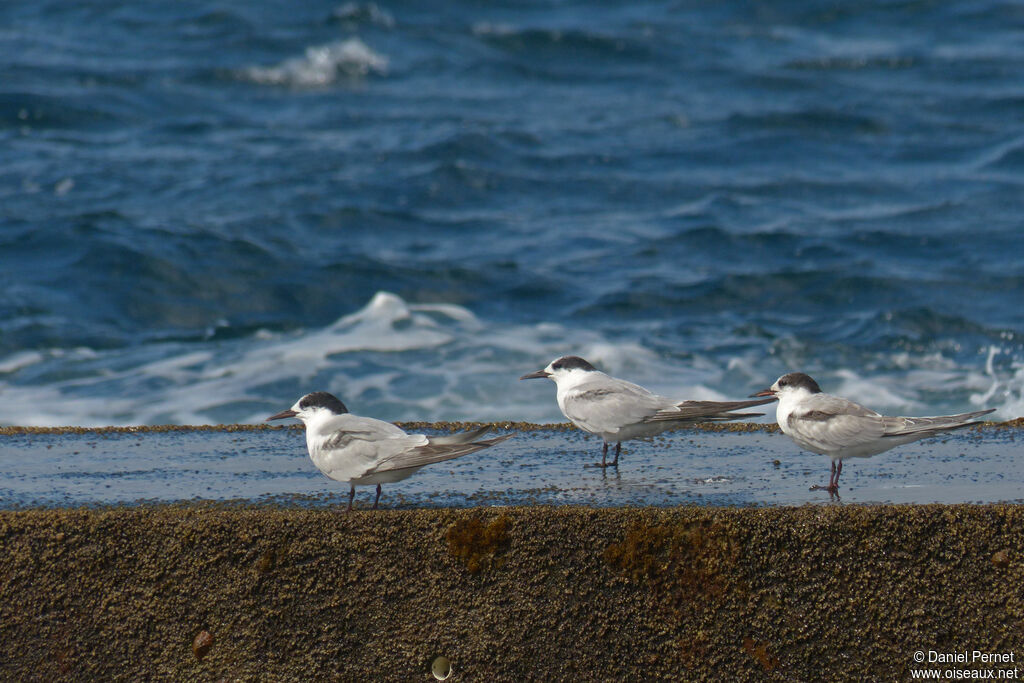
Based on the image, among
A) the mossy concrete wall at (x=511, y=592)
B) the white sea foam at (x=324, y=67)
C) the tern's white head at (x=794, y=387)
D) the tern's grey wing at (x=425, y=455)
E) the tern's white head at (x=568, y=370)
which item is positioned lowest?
the mossy concrete wall at (x=511, y=592)

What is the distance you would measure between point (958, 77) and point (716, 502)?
1819 cm

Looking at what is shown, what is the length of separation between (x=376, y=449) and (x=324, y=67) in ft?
59.6

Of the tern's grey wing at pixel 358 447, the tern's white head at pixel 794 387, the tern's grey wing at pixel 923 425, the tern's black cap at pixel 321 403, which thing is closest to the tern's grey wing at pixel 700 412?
the tern's white head at pixel 794 387

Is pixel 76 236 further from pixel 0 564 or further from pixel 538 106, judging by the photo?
pixel 0 564

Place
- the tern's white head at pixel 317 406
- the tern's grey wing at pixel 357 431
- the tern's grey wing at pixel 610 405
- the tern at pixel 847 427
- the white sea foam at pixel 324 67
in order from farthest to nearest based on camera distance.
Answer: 1. the white sea foam at pixel 324 67
2. the tern's grey wing at pixel 610 405
3. the tern's white head at pixel 317 406
4. the tern at pixel 847 427
5. the tern's grey wing at pixel 357 431

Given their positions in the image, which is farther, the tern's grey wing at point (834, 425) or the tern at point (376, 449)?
the tern's grey wing at point (834, 425)

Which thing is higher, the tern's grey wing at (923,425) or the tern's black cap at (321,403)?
the tern's grey wing at (923,425)

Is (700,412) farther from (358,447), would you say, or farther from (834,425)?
(358,447)

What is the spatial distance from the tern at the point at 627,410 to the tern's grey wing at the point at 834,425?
253mm

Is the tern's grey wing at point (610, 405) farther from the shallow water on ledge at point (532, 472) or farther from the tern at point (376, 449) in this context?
the tern at point (376, 449)

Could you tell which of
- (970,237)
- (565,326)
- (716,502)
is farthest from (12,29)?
(716,502)

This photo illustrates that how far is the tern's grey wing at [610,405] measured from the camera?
508cm

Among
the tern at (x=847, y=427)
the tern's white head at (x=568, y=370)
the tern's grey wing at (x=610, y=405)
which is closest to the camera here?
the tern at (x=847, y=427)

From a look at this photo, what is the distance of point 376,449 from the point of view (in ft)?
14.3
